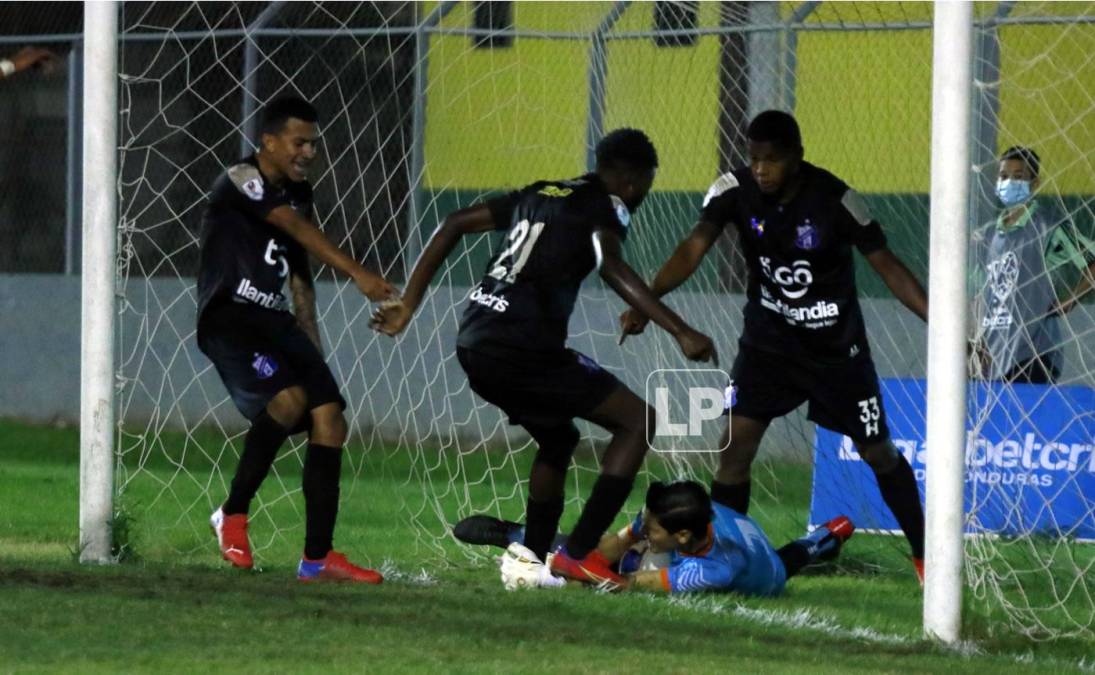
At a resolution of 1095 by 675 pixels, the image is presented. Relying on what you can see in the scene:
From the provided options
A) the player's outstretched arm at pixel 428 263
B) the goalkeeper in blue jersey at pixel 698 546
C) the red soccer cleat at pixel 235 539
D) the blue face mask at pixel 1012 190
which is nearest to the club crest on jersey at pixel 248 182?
the player's outstretched arm at pixel 428 263

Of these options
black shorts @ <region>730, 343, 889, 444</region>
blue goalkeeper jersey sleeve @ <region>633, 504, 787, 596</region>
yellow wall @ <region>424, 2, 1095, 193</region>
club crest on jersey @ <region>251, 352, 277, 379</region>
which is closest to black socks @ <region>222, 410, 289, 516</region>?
club crest on jersey @ <region>251, 352, 277, 379</region>

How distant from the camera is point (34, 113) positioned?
53.4ft

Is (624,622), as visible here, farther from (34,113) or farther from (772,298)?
(34,113)

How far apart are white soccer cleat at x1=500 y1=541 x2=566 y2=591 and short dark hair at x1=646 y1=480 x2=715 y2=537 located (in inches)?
17.4

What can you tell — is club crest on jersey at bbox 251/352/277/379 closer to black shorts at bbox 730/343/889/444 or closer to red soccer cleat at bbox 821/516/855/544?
black shorts at bbox 730/343/889/444

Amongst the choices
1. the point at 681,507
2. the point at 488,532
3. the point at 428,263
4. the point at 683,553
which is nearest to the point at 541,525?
the point at 488,532

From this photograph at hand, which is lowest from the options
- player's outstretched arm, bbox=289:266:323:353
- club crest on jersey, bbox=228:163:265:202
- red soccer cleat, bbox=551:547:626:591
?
red soccer cleat, bbox=551:547:626:591

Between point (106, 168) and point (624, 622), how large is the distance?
2.70 meters

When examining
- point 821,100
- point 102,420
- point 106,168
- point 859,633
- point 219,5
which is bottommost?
point 859,633

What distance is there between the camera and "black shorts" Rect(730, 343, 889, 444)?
7.55m

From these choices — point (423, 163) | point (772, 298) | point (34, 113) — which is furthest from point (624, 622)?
point (34, 113)

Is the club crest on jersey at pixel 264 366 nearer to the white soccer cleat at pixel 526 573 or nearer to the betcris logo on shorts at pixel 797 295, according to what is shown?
the white soccer cleat at pixel 526 573

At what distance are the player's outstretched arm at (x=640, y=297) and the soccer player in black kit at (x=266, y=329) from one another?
1055 mm

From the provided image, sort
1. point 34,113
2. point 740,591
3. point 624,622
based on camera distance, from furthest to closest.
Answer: point 34,113, point 740,591, point 624,622
